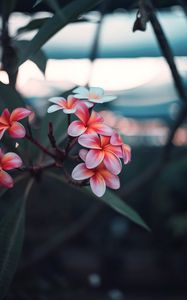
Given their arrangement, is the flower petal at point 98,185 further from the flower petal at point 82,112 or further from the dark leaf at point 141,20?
the dark leaf at point 141,20

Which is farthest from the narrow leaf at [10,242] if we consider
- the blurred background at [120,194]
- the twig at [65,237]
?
the twig at [65,237]

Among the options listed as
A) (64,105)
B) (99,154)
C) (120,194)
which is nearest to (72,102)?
(64,105)

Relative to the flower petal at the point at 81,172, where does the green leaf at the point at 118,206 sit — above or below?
below

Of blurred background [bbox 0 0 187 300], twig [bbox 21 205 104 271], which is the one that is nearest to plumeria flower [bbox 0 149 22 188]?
blurred background [bbox 0 0 187 300]

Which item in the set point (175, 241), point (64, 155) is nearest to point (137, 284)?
point (175, 241)

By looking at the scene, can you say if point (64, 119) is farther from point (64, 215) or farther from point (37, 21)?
point (64, 215)

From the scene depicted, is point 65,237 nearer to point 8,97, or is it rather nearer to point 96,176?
point 8,97

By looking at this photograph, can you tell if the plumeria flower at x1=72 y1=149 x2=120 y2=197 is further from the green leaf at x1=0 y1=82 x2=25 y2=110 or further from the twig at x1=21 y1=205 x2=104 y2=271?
the twig at x1=21 y1=205 x2=104 y2=271
